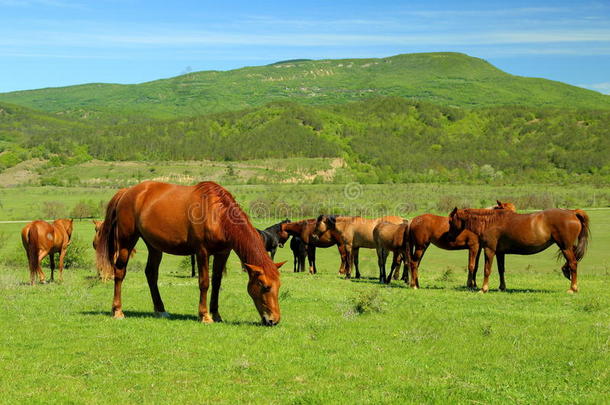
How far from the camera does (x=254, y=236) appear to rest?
36.7 feet

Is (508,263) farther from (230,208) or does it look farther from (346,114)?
(346,114)

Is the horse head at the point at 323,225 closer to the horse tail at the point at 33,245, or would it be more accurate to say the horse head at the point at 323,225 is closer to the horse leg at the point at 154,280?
the horse tail at the point at 33,245

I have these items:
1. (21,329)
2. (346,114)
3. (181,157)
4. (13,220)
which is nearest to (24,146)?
(181,157)

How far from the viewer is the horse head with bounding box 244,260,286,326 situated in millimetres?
10781

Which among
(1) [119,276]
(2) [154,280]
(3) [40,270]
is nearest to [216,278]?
(2) [154,280]

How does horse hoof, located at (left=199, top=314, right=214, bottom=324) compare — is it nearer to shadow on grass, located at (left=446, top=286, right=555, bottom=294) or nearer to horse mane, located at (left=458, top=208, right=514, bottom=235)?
shadow on grass, located at (left=446, top=286, right=555, bottom=294)

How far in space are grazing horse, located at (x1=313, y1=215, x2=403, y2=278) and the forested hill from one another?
102052mm

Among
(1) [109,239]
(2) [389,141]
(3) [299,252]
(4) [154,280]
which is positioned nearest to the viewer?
(4) [154,280]

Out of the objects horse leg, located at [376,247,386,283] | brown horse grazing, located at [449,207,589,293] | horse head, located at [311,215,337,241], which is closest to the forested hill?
horse head, located at [311,215,337,241]

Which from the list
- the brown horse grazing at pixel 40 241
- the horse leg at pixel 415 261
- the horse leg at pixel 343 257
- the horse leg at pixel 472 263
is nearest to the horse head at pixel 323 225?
the horse leg at pixel 343 257

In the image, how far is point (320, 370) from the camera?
8461 millimetres

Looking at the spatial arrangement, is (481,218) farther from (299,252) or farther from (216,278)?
(299,252)

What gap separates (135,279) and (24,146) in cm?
15404

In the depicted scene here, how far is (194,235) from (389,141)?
523ft
